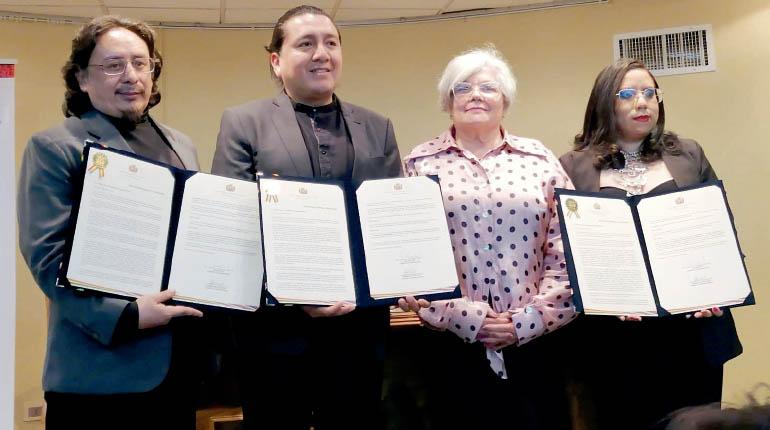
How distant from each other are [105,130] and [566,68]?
315 centimetres

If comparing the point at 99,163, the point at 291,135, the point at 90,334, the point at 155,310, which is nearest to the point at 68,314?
the point at 90,334

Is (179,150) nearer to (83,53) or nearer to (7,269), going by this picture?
(83,53)

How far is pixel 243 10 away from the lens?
4.33m

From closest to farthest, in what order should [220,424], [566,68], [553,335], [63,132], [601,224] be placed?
[63,132] < [601,224] < [553,335] < [220,424] < [566,68]

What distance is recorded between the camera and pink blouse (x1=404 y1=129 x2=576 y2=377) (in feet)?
7.20

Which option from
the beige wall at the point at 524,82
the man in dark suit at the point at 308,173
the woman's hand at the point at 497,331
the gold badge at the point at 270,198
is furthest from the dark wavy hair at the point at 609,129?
the beige wall at the point at 524,82

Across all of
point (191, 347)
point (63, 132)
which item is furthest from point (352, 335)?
point (63, 132)

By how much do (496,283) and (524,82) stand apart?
8.35 ft

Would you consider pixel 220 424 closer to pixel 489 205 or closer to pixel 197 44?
pixel 489 205

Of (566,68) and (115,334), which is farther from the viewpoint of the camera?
(566,68)

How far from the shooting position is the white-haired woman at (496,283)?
86.5 inches

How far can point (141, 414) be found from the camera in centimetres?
184

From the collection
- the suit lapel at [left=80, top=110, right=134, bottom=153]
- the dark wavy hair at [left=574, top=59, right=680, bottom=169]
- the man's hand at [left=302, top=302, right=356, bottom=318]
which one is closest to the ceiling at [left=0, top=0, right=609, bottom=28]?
the dark wavy hair at [left=574, top=59, right=680, bottom=169]

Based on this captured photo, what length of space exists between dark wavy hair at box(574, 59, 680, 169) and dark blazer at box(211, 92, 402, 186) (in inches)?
32.5
